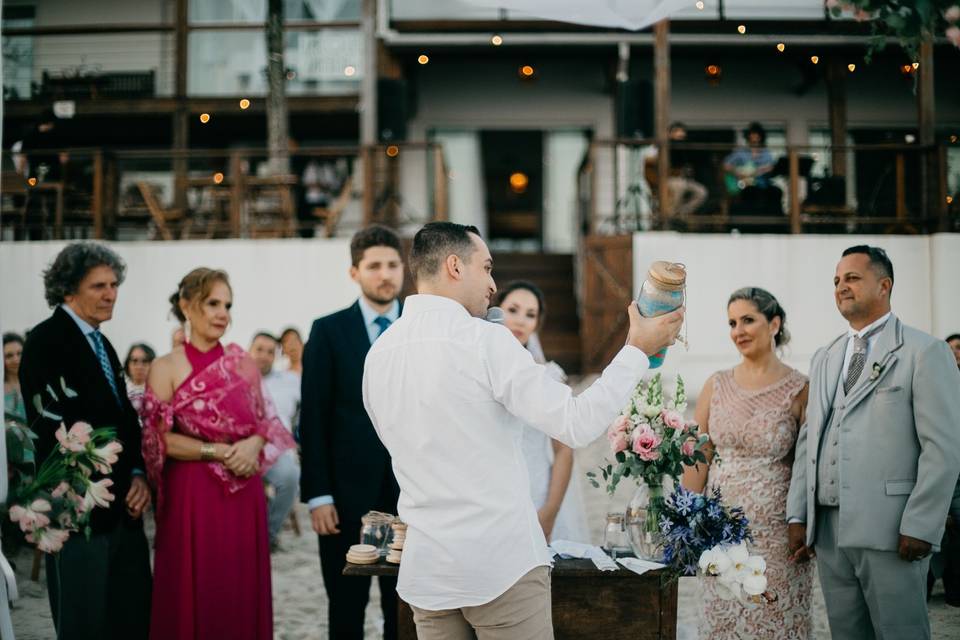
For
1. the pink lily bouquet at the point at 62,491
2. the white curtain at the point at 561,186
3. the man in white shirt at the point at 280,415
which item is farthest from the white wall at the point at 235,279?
the pink lily bouquet at the point at 62,491

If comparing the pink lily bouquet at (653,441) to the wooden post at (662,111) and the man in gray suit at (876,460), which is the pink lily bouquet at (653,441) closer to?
the man in gray suit at (876,460)

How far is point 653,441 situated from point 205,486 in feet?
6.63

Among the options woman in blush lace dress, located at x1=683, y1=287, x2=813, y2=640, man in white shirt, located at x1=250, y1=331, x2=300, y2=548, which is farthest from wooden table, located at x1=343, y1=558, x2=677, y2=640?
man in white shirt, located at x1=250, y1=331, x2=300, y2=548

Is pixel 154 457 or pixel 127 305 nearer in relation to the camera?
pixel 154 457

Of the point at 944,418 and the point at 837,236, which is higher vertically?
the point at 837,236

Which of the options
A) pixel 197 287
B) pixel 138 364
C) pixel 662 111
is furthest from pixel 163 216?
pixel 197 287

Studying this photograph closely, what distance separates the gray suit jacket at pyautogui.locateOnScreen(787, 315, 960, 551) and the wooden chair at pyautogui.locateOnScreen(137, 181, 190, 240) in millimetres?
10001

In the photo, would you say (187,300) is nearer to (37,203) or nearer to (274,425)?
(274,425)

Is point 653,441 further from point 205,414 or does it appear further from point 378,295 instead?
point 205,414

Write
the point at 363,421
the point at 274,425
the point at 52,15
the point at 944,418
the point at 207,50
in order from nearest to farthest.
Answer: the point at 944,418 → the point at 363,421 → the point at 274,425 → the point at 207,50 → the point at 52,15

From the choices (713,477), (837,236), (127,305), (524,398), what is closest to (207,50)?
(127,305)

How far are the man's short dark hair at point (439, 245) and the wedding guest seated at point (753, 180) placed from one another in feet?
31.7

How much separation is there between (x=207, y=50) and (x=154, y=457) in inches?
471

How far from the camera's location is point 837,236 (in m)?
11.2
